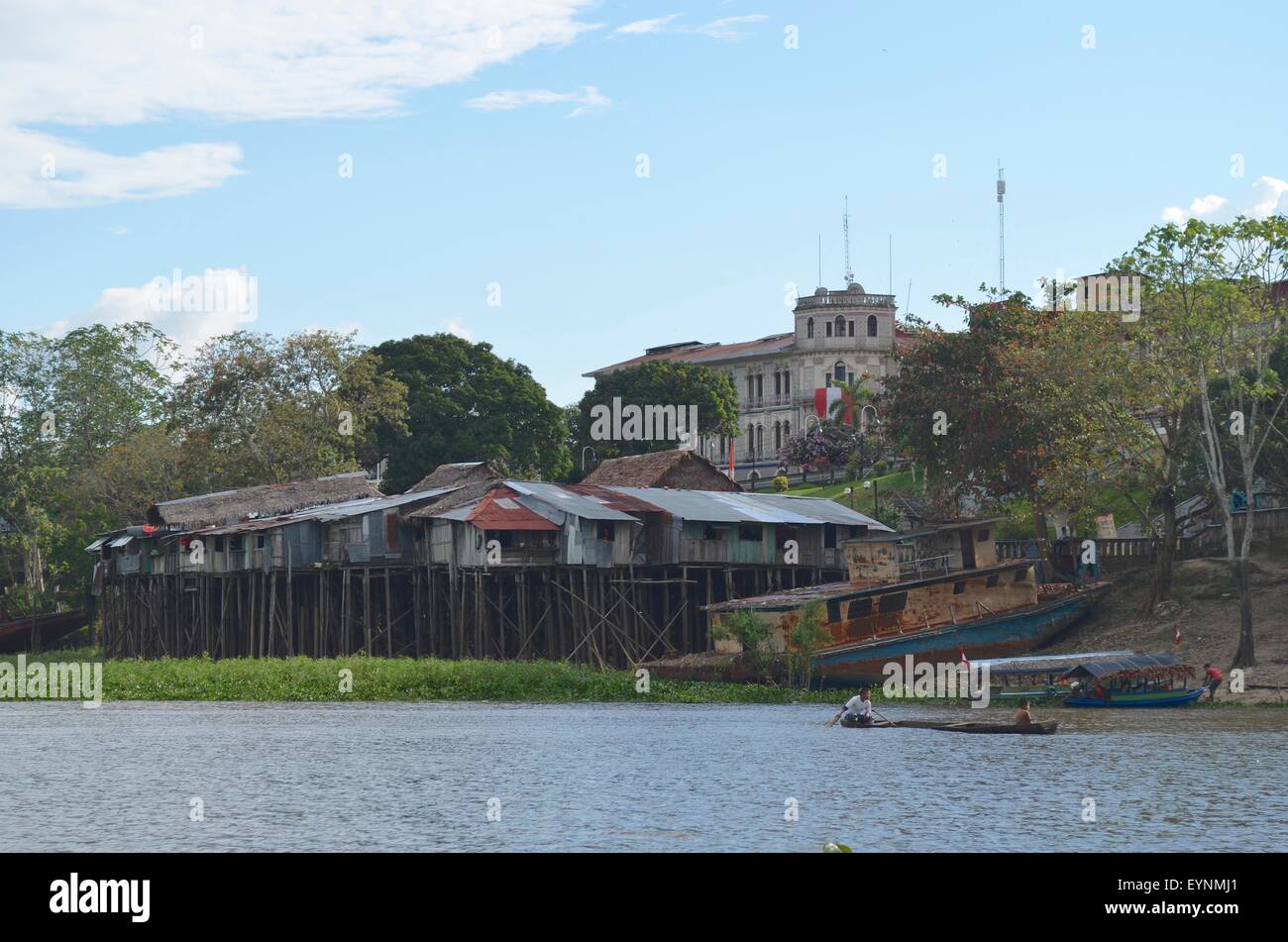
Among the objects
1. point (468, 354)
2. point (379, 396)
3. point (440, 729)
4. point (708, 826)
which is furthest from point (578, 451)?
point (708, 826)

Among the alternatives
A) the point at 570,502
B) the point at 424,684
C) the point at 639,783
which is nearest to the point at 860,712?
the point at 639,783

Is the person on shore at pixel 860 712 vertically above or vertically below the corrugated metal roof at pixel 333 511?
below

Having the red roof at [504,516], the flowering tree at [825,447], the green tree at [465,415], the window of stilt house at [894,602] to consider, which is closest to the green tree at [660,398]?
the flowering tree at [825,447]

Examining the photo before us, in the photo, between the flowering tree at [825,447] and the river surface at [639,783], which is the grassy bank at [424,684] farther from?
the flowering tree at [825,447]

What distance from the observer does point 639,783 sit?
36500 millimetres

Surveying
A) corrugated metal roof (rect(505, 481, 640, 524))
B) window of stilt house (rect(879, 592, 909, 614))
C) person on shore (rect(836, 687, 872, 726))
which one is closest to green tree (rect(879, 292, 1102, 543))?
window of stilt house (rect(879, 592, 909, 614))

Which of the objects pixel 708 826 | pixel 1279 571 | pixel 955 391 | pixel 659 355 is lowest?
pixel 708 826

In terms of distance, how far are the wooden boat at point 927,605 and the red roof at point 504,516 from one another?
322 inches

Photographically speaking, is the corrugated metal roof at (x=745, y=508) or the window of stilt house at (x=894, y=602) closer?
the window of stilt house at (x=894, y=602)

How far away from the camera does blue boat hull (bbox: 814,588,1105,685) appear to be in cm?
5875

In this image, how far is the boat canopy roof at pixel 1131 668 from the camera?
5091 cm

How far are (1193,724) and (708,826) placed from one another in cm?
2097
